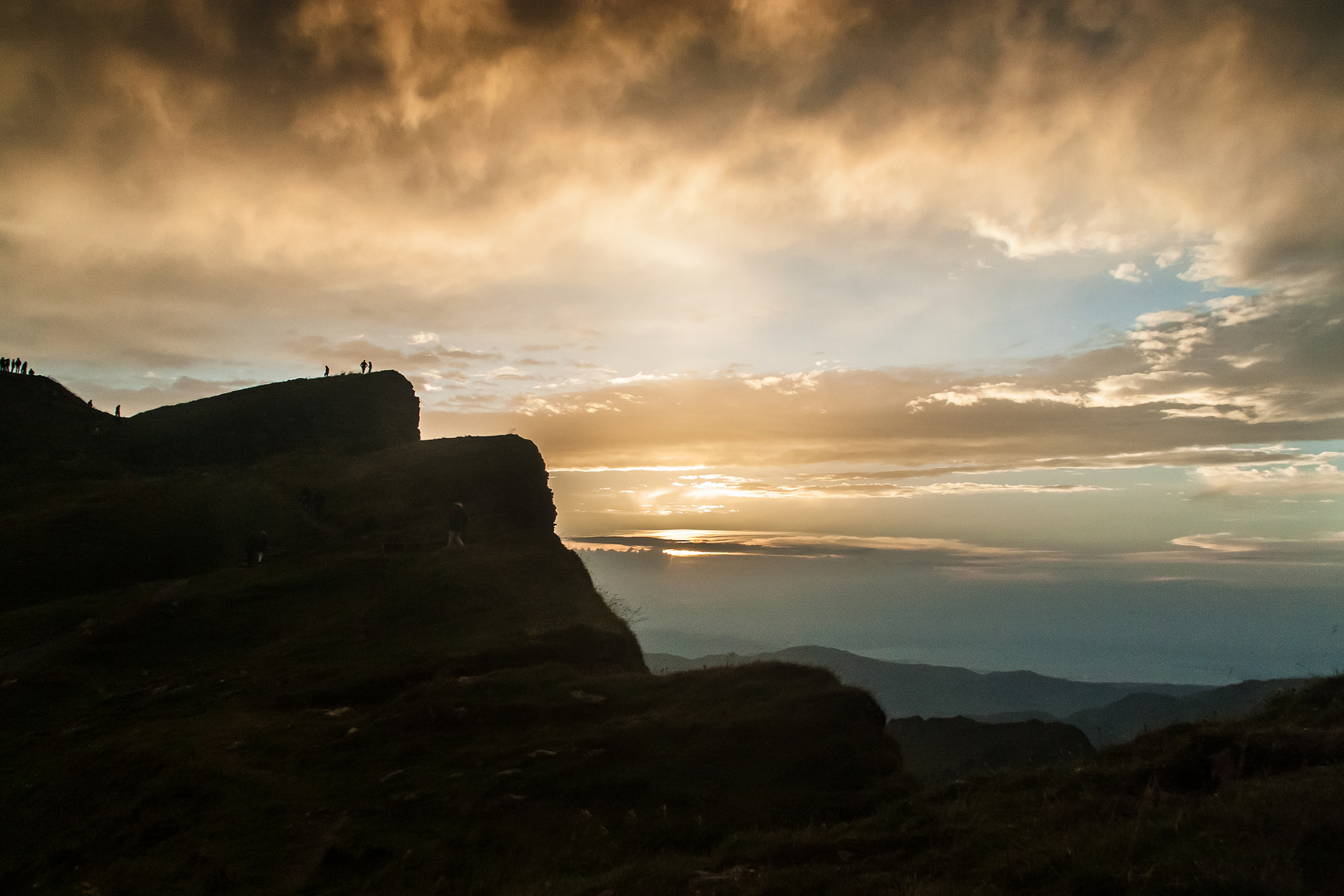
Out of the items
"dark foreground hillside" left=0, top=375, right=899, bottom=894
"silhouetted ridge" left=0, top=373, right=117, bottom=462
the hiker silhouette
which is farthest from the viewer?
"silhouetted ridge" left=0, top=373, right=117, bottom=462

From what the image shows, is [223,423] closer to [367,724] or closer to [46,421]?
[46,421]

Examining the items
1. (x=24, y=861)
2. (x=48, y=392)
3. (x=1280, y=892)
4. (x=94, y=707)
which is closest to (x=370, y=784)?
(x=24, y=861)

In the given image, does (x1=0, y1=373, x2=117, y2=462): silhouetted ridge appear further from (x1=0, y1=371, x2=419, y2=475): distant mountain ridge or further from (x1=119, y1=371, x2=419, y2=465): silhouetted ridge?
(x1=119, y1=371, x2=419, y2=465): silhouetted ridge

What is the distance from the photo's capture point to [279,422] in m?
101

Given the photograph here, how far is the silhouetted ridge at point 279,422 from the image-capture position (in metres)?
93.3

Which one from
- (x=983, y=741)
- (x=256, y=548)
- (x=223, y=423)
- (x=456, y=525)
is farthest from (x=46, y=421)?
(x=983, y=741)

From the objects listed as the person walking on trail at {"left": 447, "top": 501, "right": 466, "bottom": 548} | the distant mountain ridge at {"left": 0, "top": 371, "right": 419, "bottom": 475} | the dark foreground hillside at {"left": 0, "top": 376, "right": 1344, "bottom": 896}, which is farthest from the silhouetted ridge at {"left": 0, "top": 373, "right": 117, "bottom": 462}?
→ the person walking on trail at {"left": 447, "top": 501, "right": 466, "bottom": 548}

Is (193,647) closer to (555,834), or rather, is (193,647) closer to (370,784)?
(370,784)

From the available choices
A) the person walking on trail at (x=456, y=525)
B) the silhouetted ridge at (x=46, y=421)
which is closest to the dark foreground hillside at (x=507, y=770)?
the person walking on trail at (x=456, y=525)

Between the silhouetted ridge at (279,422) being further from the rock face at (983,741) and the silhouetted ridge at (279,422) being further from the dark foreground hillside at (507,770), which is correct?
the rock face at (983,741)

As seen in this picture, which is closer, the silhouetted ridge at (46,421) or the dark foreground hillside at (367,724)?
the dark foreground hillside at (367,724)

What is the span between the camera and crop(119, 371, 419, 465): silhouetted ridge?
306 feet

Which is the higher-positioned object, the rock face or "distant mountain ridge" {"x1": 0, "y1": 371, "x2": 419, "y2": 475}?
"distant mountain ridge" {"x1": 0, "y1": 371, "x2": 419, "y2": 475}

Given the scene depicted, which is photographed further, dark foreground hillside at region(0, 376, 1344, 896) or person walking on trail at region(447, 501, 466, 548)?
person walking on trail at region(447, 501, 466, 548)
